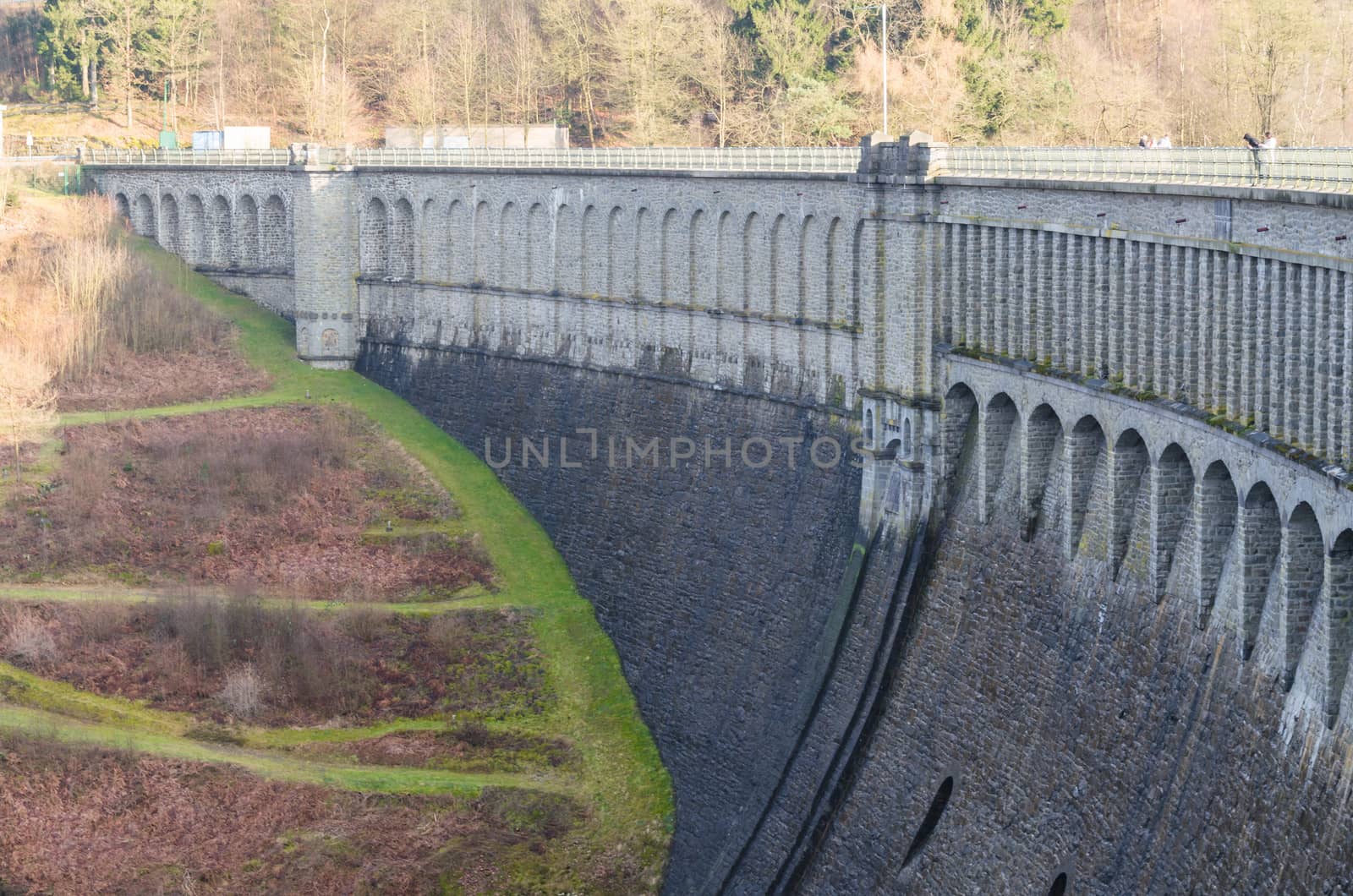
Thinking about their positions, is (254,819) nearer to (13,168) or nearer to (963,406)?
(963,406)

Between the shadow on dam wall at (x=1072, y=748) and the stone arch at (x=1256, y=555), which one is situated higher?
the stone arch at (x=1256, y=555)

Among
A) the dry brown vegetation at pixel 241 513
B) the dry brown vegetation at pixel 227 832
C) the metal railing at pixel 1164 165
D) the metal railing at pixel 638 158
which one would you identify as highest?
the metal railing at pixel 638 158

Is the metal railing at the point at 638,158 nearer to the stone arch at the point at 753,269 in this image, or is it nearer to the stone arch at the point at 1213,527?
the stone arch at the point at 753,269

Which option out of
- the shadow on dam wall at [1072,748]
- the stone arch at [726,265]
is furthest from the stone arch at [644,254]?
the shadow on dam wall at [1072,748]

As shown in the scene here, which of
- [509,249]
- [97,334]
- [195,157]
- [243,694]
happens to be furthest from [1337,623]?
[195,157]

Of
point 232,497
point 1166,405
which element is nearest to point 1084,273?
point 1166,405

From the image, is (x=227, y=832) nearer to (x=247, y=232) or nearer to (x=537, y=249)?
(x=537, y=249)
